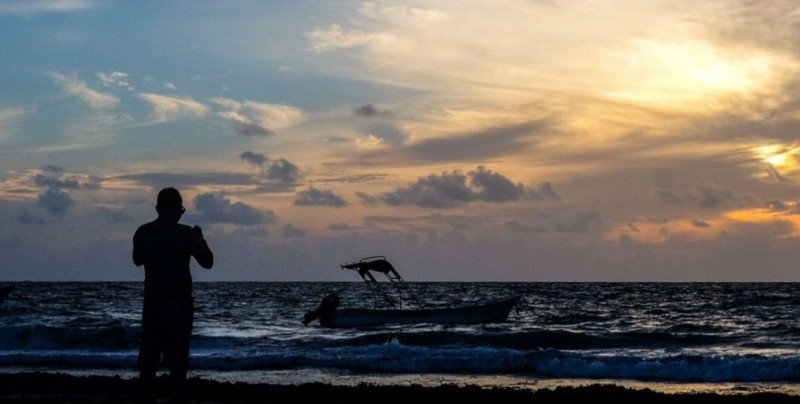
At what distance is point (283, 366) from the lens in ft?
90.9

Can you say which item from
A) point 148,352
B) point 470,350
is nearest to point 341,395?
point 148,352

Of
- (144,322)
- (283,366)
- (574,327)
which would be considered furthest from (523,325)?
(144,322)

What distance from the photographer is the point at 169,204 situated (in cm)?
897

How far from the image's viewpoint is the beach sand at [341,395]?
15.6 meters

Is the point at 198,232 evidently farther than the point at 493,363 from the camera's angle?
No

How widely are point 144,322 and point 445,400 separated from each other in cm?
783

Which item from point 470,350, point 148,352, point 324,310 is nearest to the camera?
point 148,352

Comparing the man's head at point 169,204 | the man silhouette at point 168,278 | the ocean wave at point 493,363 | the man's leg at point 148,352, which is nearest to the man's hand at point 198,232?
the man silhouette at point 168,278

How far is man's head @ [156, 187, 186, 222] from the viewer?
8.95 meters

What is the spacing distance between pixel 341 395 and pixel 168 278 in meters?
7.79

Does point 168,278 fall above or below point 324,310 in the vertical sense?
above

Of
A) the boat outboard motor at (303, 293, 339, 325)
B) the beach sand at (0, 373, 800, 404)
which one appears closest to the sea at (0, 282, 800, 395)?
the boat outboard motor at (303, 293, 339, 325)

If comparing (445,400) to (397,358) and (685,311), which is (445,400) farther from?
(685,311)

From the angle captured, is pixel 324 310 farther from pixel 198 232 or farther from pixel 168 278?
pixel 198 232
